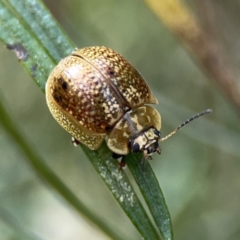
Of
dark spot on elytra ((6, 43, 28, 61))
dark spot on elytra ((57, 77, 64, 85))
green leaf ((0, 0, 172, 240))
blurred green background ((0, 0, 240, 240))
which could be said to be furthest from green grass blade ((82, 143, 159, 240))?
blurred green background ((0, 0, 240, 240))

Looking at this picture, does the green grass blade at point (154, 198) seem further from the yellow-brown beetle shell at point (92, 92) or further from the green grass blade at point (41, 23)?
the green grass blade at point (41, 23)

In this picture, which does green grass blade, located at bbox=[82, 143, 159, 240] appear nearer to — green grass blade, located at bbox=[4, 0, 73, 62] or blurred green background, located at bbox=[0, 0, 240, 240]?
green grass blade, located at bbox=[4, 0, 73, 62]

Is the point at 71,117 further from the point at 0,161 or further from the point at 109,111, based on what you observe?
the point at 0,161

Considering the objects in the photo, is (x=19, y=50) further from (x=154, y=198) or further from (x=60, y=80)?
(x=154, y=198)

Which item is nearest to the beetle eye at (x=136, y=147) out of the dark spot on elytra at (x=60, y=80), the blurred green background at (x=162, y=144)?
the dark spot on elytra at (x=60, y=80)

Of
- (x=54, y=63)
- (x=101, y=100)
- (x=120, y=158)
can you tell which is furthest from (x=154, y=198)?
(x=54, y=63)
